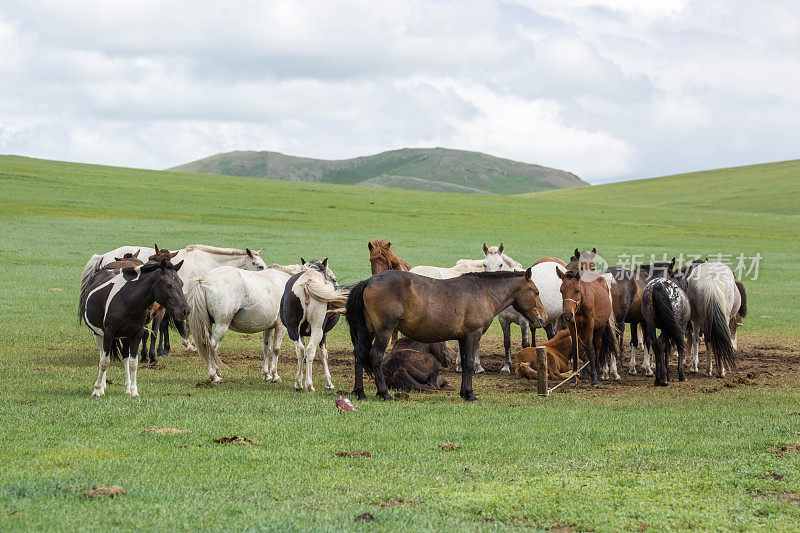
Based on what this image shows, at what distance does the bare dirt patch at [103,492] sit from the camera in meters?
5.68

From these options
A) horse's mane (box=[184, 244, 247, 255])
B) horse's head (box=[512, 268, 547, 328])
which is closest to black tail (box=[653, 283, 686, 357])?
horse's head (box=[512, 268, 547, 328])

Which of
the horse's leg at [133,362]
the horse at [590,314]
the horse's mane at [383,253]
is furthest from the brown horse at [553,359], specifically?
the horse's leg at [133,362]

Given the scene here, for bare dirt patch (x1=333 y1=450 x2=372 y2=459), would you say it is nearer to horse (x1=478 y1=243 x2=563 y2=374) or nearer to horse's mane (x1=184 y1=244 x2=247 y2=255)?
horse (x1=478 y1=243 x2=563 y2=374)

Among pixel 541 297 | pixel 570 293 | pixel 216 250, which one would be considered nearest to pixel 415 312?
pixel 570 293

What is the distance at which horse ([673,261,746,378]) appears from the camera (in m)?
12.9

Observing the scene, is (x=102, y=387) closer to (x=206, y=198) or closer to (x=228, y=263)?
(x=228, y=263)

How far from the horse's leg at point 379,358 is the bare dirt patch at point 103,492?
4.69 metres

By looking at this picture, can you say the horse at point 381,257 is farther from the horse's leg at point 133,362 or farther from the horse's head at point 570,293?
the horse's leg at point 133,362

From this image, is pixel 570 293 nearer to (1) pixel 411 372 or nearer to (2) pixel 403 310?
(1) pixel 411 372

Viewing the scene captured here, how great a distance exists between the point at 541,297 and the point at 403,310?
521cm

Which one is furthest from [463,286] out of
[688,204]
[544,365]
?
[688,204]

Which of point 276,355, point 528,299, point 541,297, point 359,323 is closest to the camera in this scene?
point 359,323

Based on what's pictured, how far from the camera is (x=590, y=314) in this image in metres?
12.1

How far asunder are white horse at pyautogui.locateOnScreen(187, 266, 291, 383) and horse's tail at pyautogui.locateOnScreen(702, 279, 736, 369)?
7384mm
